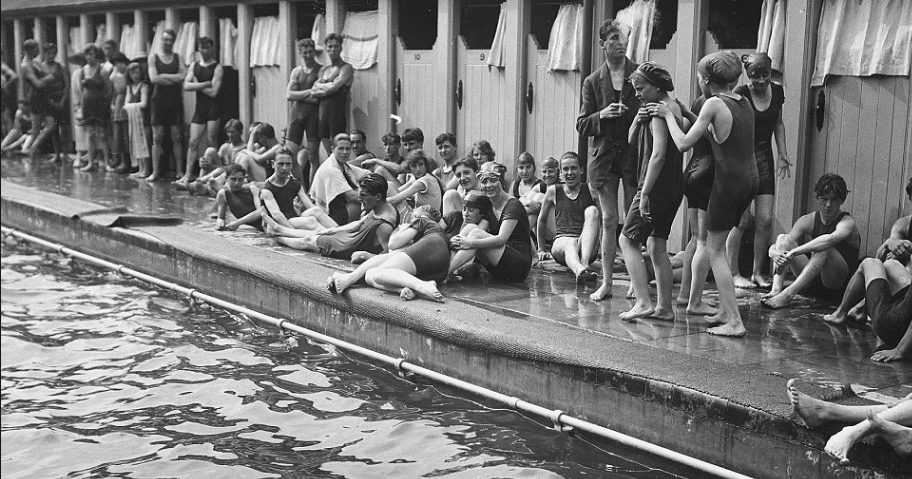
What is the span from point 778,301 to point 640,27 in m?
3.57

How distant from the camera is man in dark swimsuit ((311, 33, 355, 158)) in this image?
1406 centimetres

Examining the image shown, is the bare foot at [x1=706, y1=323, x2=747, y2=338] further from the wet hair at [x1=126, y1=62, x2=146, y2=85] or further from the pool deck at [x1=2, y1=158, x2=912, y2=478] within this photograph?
the wet hair at [x1=126, y1=62, x2=146, y2=85]

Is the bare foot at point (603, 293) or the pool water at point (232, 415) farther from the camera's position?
the bare foot at point (603, 293)

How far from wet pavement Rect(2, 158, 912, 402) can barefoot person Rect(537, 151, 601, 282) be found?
0.21 meters

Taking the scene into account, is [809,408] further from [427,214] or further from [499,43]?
[499,43]

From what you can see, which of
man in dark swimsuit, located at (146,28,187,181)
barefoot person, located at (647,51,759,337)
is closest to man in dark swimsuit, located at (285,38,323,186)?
man in dark swimsuit, located at (146,28,187,181)

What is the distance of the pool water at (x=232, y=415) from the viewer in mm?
6535

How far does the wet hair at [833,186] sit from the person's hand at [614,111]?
1.63 meters

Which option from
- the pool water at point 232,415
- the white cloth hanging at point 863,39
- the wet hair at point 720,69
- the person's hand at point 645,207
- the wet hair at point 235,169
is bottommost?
the pool water at point 232,415

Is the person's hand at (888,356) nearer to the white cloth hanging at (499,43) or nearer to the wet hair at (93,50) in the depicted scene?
the white cloth hanging at (499,43)

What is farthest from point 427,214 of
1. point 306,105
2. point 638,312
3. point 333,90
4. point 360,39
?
point 360,39

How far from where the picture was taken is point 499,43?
12.4m

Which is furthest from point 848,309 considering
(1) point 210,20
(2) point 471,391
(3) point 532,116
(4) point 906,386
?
(1) point 210,20

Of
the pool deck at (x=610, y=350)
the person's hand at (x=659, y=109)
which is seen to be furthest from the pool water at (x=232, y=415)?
the person's hand at (x=659, y=109)
